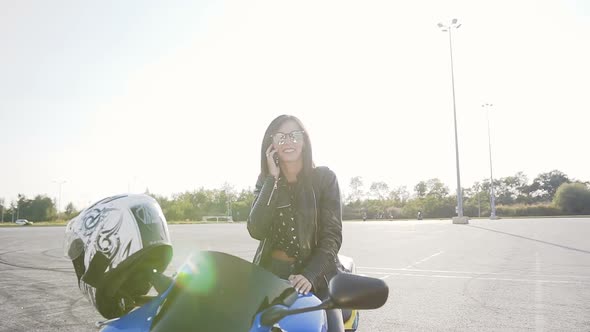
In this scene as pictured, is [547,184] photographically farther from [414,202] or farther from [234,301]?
[234,301]

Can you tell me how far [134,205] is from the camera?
2.26 metres

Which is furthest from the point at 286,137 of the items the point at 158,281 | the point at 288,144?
the point at 158,281

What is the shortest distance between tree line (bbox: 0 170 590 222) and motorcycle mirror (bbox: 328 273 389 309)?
80586 mm

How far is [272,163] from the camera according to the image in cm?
296

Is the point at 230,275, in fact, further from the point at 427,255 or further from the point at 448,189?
the point at 448,189

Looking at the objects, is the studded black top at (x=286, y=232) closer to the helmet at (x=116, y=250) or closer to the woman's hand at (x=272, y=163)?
the woman's hand at (x=272, y=163)

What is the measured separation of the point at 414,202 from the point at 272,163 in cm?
10018

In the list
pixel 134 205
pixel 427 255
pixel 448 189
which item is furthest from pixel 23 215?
pixel 134 205

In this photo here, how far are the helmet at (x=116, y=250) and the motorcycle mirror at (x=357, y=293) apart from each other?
1026 millimetres

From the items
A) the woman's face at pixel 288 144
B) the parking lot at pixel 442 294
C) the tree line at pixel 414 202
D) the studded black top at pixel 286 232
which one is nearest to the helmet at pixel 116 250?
the studded black top at pixel 286 232

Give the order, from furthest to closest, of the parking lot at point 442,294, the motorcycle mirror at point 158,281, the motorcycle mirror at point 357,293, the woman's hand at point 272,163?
the parking lot at point 442,294 → the woman's hand at point 272,163 → the motorcycle mirror at point 158,281 → the motorcycle mirror at point 357,293

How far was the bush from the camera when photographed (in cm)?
8200

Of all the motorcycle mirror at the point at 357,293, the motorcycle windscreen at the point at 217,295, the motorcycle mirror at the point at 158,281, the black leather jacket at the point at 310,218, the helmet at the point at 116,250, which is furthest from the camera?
the black leather jacket at the point at 310,218

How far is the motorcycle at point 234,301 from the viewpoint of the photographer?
1475 millimetres
